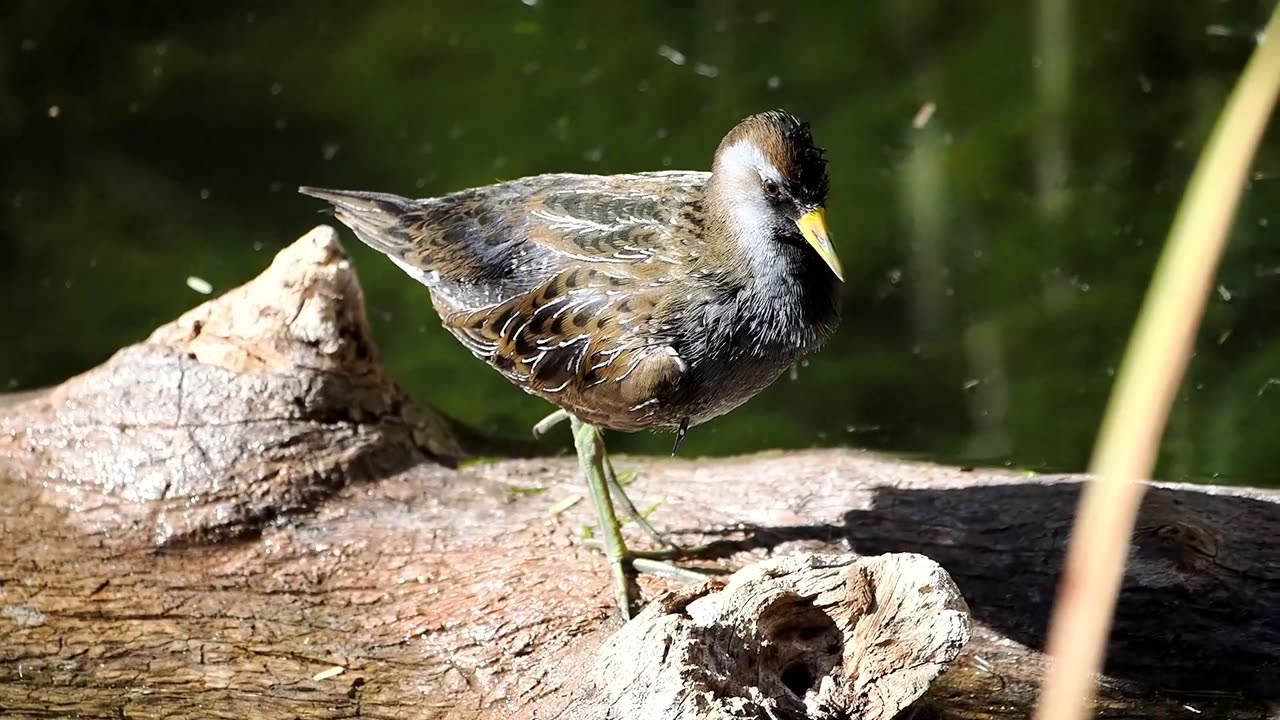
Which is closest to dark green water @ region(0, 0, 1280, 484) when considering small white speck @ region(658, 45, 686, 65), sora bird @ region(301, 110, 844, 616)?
small white speck @ region(658, 45, 686, 65)

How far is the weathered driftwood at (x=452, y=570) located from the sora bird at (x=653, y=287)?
0.46 metres

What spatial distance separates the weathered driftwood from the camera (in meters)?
3.33

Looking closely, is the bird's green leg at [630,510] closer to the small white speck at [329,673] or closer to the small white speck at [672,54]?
the small white speck at [329,673]

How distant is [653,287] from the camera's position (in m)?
3.91

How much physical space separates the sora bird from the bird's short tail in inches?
14.8

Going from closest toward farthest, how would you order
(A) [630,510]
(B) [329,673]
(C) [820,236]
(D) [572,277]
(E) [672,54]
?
(C) [820,236], (B) [329,673], (D) [572,277], (A) [630,510], (E) [672,54]

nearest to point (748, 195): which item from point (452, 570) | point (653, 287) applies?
point (653, 287)

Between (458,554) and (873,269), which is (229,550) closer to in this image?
(458,554)

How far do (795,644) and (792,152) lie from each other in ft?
4.57

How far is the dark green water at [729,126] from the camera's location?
619 cm

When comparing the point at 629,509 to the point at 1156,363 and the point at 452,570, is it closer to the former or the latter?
the point at 452,570

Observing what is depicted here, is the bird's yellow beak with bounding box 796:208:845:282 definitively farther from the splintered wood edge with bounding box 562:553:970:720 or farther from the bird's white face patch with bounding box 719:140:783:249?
the splintered wood edge with bounding box 562:553:970:720

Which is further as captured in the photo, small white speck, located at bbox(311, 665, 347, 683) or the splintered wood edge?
small white speck, located at bbox(311, 665, 347, 683)

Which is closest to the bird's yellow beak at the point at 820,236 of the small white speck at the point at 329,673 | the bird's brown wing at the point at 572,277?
the bird's brown wing at the point at 572,277
